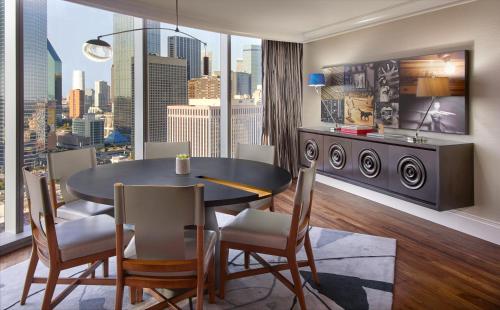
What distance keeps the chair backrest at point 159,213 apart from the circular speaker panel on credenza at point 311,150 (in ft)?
11.7

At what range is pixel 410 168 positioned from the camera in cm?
365

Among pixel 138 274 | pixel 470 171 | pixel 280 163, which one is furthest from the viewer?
pixel 280 163

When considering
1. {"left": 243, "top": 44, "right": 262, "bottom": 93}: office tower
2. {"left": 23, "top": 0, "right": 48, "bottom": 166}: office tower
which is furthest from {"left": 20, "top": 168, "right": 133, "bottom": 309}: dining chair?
{"left": 243, "top": 44, "right": 262, "bottom": 93}: office tower

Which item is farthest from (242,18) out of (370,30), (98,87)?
(98,87)

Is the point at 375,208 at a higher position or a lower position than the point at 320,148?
lower

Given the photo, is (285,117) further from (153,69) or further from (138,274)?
(138,274)

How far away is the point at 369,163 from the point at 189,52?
2.76m

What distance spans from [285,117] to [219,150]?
1215 mm

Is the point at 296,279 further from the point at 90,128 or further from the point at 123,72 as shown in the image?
the point at 123,72

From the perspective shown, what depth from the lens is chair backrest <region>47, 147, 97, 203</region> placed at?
9.15ft

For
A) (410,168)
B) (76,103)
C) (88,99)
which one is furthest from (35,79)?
(410,168)

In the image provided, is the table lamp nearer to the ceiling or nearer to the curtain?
the ceiling

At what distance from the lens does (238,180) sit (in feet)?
7.83

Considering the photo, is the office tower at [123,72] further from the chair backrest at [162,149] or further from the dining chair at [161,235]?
the dining chair at [161,235]
